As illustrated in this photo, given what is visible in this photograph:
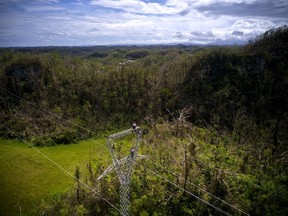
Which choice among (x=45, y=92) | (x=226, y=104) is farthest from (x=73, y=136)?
(x=226, y=104)

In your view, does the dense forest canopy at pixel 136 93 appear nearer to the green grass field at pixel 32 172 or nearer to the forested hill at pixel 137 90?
the forested hill at pixel 137 90

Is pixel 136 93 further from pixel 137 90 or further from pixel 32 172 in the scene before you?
pixel 32 172

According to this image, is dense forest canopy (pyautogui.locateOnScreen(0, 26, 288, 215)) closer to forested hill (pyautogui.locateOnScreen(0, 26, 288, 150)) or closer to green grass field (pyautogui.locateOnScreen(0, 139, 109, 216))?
forested hill (pyautogui.locateOnScreen(0, 26, 288, 150))

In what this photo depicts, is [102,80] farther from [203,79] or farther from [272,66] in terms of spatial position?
[272,66]

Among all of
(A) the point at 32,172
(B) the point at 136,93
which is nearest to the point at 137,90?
(B) the point at 136,93

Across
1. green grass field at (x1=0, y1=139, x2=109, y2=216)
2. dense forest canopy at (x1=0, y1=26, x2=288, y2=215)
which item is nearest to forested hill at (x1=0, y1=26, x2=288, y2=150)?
dense forest canopy at (x1=0, y1=26, x2=288, y2=215)

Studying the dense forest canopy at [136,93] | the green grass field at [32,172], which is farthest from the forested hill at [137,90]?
the green grass field at [32,172]
